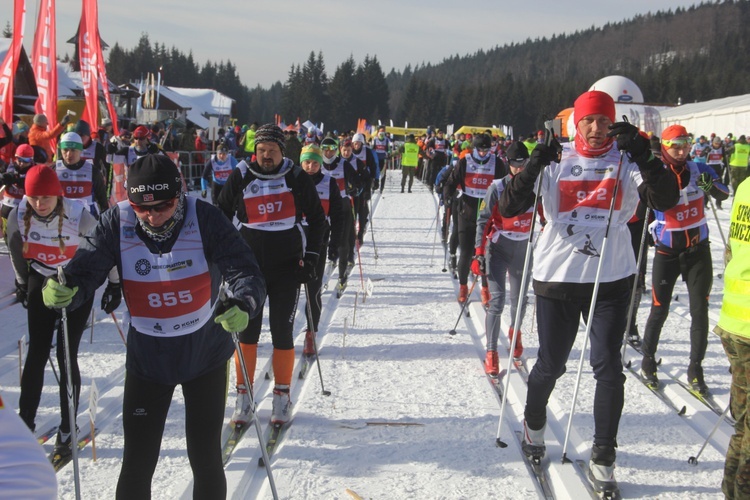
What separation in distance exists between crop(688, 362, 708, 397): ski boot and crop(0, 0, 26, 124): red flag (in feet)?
31.8

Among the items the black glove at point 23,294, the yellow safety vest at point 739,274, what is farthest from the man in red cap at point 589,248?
the black glove at point 23,294

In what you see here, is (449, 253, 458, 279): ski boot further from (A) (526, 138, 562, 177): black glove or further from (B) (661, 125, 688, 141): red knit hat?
(A) (526, 138, 562, 177): black glove

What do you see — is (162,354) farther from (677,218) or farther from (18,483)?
(677,218)

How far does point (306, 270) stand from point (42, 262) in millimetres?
1768

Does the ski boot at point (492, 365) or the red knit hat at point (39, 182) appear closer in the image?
the red knit hat at point (39, 182)

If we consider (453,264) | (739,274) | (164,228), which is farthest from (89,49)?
(739,274)

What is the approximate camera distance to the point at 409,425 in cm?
455

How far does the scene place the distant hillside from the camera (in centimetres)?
10219

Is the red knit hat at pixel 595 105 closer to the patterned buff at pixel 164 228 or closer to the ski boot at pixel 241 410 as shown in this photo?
the patterned buff at pixel 164 228

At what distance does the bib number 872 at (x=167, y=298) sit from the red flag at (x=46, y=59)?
27.3 ft

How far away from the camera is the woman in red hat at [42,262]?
403 centimetres

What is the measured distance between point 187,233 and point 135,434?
903 mm

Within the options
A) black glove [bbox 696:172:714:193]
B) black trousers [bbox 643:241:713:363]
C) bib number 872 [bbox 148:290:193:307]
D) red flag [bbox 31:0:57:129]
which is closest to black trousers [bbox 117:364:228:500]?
bib number 872 [bbox 148:290:193:307]

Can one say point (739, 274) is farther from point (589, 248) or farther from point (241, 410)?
point (241, 410)
